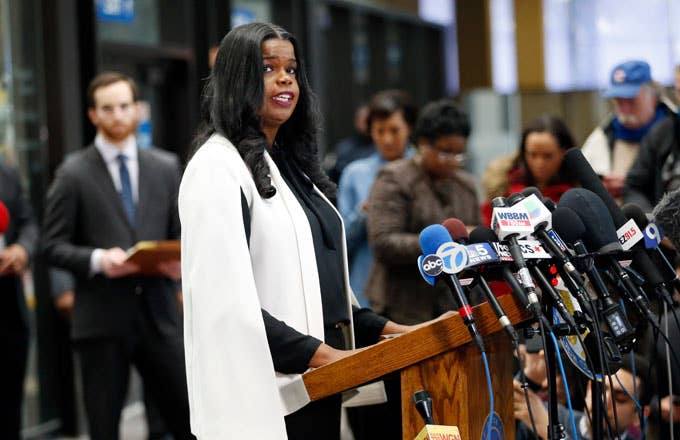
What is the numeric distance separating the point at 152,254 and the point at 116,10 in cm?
304

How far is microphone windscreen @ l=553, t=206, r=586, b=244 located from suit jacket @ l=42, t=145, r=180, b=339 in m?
2.83

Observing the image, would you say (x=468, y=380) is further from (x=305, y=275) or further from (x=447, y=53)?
(x=447, y=53)

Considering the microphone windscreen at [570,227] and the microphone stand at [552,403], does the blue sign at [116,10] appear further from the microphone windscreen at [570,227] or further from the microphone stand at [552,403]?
the microphone stand at [552,403]

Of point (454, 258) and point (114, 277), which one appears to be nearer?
point (454, 258)

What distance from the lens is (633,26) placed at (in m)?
8.44

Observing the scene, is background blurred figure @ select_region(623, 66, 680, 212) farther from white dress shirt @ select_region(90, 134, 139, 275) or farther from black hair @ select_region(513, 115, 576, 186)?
white dress shirt @ select_region(90, 134, 139, 275)

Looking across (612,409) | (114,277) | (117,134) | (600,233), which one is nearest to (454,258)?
(600,233)

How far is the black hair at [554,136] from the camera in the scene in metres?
5.01

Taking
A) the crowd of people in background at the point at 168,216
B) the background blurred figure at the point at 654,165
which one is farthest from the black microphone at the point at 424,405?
the background blurred figure at the point at 654,165

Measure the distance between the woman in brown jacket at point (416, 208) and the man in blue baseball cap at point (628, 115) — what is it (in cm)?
67

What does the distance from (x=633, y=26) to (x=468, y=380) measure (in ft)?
21.6

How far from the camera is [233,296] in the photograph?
254cm

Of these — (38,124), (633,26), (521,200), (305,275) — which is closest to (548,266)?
(521,200)

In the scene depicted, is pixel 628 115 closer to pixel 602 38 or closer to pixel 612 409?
pixel 612 409
